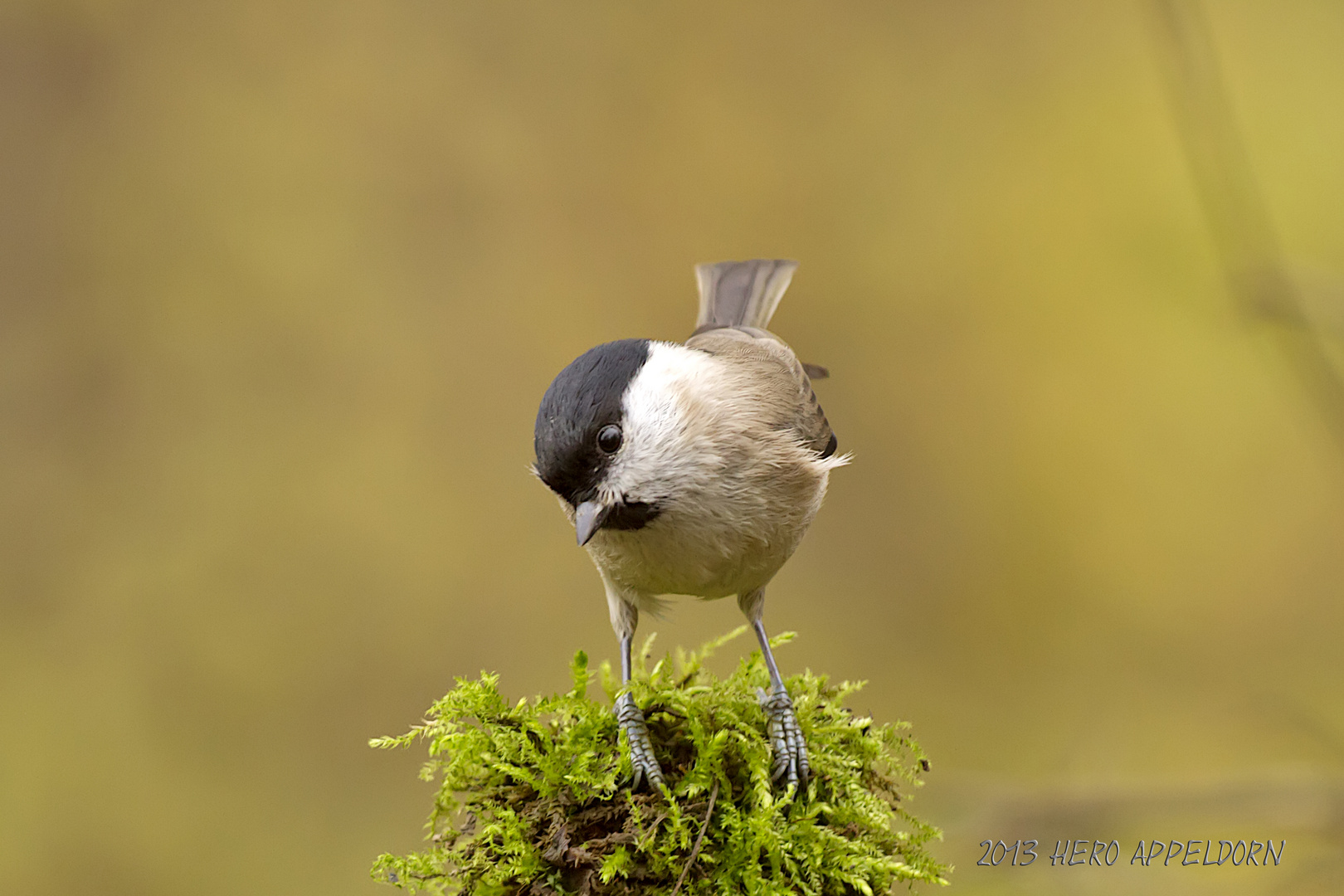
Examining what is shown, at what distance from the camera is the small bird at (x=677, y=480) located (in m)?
1.87

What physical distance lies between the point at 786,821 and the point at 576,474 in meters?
0.74

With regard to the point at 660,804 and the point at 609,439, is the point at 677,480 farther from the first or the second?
the point at 660,804

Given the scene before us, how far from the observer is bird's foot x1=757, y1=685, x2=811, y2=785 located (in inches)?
76.5

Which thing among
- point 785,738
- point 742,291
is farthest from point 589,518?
point 742,291

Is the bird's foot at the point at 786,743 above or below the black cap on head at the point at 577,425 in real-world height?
below

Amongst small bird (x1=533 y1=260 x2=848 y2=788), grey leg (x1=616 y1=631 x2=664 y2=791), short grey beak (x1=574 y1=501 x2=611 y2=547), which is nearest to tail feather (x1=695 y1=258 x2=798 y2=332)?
small bird (x1=533 y1=260 x2=848 y2=788)

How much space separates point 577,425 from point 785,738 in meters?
0.73

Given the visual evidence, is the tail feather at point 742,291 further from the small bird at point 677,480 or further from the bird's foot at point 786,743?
the bird's foot at point 786,743

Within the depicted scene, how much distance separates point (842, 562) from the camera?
13.1ft

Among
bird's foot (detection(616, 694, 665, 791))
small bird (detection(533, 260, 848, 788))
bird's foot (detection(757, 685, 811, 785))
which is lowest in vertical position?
bird's foot (detection(757, 685, 811, 785))

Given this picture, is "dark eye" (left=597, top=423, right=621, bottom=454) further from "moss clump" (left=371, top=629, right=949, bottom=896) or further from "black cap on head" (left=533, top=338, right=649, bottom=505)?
"moss clump" (left=371, top=629, right=949, bottom=896)

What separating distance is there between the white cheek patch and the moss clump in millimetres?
385

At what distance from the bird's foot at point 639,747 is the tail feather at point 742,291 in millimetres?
1286

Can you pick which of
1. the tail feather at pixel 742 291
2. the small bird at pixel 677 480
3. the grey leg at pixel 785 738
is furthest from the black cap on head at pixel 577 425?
the tail feather at pixel 742 291
